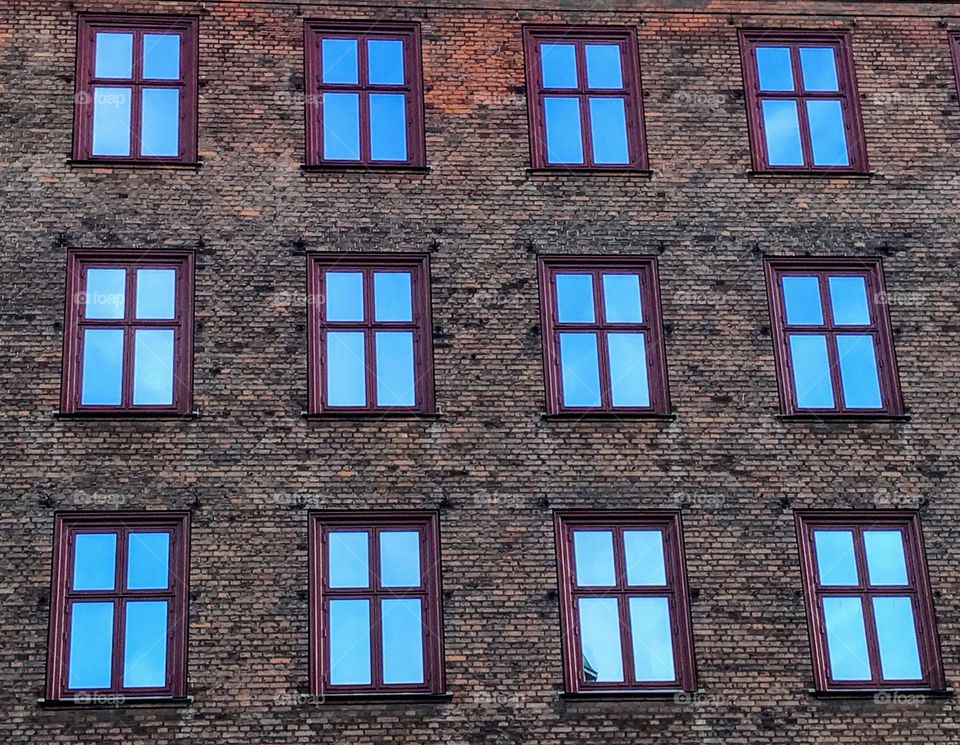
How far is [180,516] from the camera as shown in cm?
2086

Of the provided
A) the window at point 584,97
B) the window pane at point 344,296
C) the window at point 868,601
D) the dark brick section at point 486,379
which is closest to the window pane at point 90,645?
the dark brick section at point 486,379

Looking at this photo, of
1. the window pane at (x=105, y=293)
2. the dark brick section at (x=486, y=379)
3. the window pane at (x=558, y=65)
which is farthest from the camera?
the window pane at (x=558, y=65)

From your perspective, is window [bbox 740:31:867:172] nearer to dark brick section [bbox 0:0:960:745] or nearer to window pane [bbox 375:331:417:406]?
dark brick section [bbox 0:0:960:745]

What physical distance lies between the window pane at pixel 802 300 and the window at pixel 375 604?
5541 mm

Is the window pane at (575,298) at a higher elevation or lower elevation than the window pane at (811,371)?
higher

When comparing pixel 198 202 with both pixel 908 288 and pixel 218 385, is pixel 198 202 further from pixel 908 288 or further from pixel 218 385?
pixel 908 288

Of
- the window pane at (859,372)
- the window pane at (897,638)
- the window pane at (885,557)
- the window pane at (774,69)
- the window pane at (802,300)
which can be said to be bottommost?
the window pane at (897,638)

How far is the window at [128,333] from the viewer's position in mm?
21562

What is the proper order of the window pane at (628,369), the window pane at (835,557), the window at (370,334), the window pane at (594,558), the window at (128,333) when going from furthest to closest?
the window pane at (628,369) → the window at (370,334) → the window at (128,333) → the window pane at (835,557) → the window pane at (594,558)

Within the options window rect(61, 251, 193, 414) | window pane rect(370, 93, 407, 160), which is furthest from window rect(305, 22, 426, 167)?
window rect(61, 251, 193, 414)

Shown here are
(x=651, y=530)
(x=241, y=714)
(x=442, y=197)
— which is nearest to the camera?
(x=241, y=714)

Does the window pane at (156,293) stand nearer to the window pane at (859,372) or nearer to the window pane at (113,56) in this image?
the window pane at (113,56)

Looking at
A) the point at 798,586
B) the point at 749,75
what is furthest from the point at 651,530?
the point at 749,75

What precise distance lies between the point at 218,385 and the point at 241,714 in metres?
4.07
